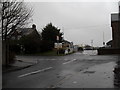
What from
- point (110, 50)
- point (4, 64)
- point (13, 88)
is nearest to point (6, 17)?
point (4, 64)

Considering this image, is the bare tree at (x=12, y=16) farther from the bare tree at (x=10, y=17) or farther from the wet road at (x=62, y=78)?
the wet road at (x=62, y=78)

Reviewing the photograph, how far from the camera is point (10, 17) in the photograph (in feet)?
74.7

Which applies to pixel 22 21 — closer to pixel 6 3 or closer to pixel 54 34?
pixel 6 3

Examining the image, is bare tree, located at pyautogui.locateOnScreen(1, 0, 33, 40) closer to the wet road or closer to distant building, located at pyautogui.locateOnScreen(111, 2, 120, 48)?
the wet road

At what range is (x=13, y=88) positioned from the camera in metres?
10.9

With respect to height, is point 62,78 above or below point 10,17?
below

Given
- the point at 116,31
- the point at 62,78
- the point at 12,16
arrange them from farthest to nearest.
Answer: the point at 116,31 → the point at 12,16 → the point at 62,78

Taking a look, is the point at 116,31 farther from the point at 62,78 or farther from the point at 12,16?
the point at 62,78

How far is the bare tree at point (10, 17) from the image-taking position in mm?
22083

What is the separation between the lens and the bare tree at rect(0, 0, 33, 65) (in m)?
22.1

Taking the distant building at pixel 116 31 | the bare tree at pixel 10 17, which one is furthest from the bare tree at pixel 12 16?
the distant building at pixel 116 31

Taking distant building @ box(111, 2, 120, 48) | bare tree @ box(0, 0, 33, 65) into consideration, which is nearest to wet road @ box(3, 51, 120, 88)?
bare tree @ box(0, 0, 33, 65)

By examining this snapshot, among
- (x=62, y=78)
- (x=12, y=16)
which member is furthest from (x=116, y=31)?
(x=62, y=78)

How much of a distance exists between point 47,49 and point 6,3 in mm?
33013
